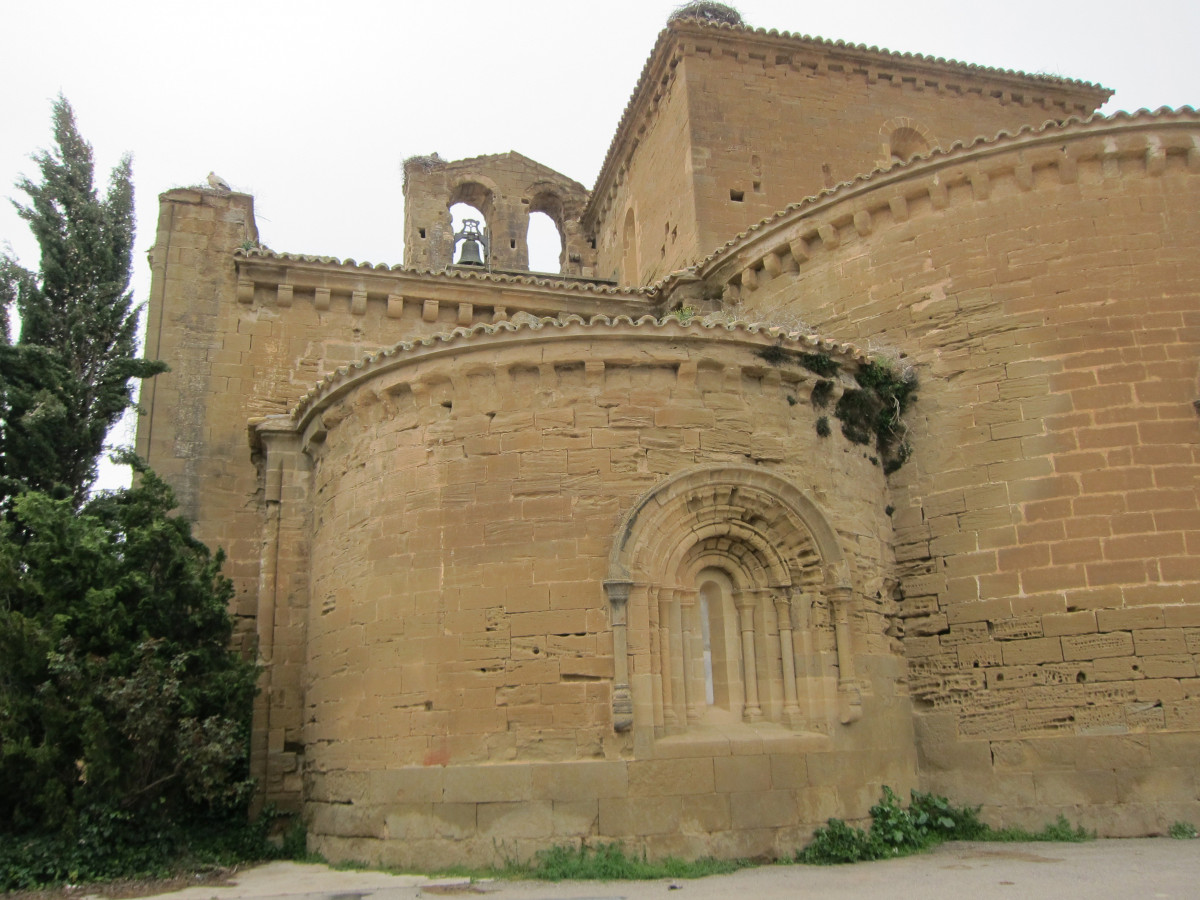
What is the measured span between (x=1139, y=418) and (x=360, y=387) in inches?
289

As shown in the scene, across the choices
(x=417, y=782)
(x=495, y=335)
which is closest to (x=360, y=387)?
(x=495, y=335)

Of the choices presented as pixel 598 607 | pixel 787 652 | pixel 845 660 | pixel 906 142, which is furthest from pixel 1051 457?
pixel 906 142

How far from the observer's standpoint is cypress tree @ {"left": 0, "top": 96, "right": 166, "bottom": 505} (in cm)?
1117

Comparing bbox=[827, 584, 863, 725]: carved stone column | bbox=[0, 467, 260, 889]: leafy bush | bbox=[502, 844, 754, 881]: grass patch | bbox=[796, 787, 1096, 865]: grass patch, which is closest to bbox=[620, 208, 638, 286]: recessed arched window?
bbox=[827, 584, 863, 725]: carved stone column

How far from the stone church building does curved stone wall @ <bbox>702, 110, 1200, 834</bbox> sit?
0.09 feet

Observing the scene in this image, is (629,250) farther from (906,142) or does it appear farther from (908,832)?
(908,832)

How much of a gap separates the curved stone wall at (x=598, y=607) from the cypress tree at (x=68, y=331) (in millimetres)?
3790

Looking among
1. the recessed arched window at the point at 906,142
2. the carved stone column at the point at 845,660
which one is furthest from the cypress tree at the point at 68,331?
the recessed arched window at the point at 906,142

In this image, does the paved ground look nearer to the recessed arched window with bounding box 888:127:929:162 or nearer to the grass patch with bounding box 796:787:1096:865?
the grass patch with bounding box 796:787:1096:865

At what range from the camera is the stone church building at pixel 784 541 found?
27.0ft

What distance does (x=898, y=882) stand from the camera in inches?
282

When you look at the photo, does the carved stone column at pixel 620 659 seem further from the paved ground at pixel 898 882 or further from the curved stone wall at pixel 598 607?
the paved ground at pixel 898 882

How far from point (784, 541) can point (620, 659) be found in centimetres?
197

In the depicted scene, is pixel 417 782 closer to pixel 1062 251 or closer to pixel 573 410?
pixel 573 410
